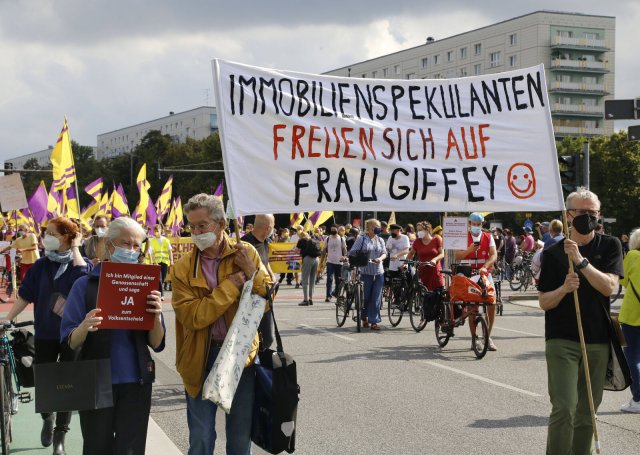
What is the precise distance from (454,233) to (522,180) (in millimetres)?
10819

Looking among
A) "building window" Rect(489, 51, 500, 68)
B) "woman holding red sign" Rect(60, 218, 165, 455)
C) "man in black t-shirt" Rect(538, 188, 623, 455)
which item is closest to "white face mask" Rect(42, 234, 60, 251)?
"woman holding red sign" Rect(60, 218, 165, 455)

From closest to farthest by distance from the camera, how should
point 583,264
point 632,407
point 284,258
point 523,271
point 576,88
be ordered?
point 583,264 < point 632,407 < point 523,271 < point 284,258 < point 576,88

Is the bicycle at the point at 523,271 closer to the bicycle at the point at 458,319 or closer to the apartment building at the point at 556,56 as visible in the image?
the bicycle at the point at 458,319

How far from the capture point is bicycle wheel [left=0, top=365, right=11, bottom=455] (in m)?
6.12

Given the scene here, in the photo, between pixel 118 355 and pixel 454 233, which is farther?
pixel 454 233

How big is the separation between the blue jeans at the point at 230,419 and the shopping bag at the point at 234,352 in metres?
0.15

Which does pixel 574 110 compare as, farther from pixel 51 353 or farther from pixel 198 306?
pixel 198 306

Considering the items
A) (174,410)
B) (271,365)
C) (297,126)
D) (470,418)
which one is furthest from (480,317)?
(271,365)

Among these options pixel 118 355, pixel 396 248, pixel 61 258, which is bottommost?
pixel 396 248

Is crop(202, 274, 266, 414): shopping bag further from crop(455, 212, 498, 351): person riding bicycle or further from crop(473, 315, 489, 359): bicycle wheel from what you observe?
crop(455, 212, 498, 351): person riding bicycle

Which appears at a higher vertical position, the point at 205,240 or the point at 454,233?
the point at 205,240

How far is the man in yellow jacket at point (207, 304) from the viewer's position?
15.0ft

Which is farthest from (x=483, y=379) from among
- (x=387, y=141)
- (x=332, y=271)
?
(x=332, y=271)

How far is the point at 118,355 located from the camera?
4.74m
